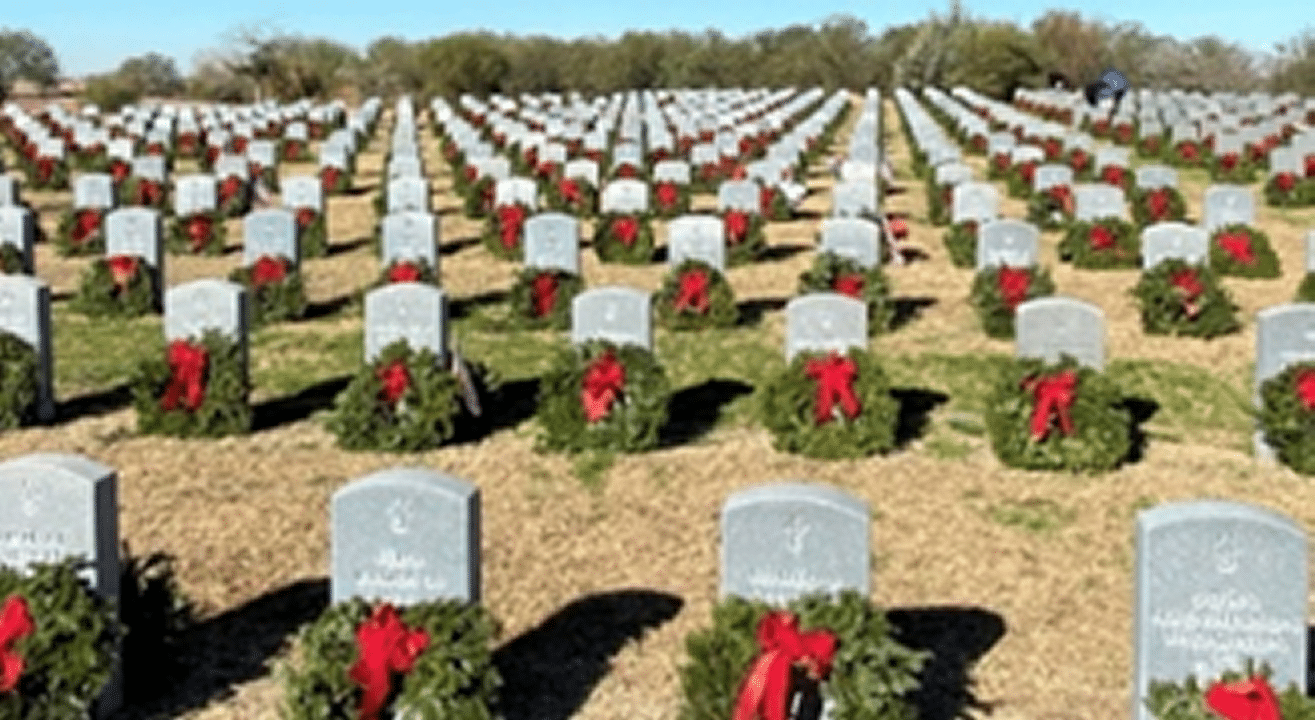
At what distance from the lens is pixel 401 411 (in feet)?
42.8

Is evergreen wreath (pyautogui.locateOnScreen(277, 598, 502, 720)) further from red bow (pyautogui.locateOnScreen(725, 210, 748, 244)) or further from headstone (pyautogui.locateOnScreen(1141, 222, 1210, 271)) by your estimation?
red bow (pyautogui.locateOnScreen(725, 210, 748, 244))

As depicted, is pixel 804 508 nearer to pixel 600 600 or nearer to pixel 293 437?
pixel 600 600

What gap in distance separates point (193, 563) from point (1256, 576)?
244 inches

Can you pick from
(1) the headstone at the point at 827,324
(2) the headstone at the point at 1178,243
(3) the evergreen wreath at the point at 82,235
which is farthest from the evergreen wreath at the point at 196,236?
(2) the headstone at the point at 1178,243

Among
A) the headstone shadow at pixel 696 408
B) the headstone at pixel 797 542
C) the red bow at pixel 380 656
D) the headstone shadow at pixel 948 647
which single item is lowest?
the headstone shadow at pixel 948 647

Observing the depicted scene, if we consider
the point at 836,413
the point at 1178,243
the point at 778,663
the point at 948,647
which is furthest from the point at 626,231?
the point at 778,663

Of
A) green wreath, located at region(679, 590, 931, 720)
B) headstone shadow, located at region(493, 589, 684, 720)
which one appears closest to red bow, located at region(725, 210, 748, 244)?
headstone shadow, located at region(493, 589, 684, 720)

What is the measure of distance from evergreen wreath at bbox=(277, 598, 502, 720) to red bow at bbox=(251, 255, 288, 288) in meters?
10.9

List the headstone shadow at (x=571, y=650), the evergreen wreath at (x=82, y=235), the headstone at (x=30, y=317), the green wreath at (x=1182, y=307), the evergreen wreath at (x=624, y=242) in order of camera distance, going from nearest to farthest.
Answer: the headstone shadow at (x=571, y=650)
the headstone at (x=30, y=317)
the green wreath at (x=1182, y=307)
the evergreen wreath at (x=624, y=242)
the evergreen wreath at (x=82, y=235)

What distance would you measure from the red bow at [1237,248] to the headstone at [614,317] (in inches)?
374

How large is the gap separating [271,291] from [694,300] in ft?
14.9

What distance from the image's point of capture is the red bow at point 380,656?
7.56 metres

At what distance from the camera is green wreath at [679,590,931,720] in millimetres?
7375

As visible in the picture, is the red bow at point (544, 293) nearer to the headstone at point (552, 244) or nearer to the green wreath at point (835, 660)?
the headstone at point (552, 244)
